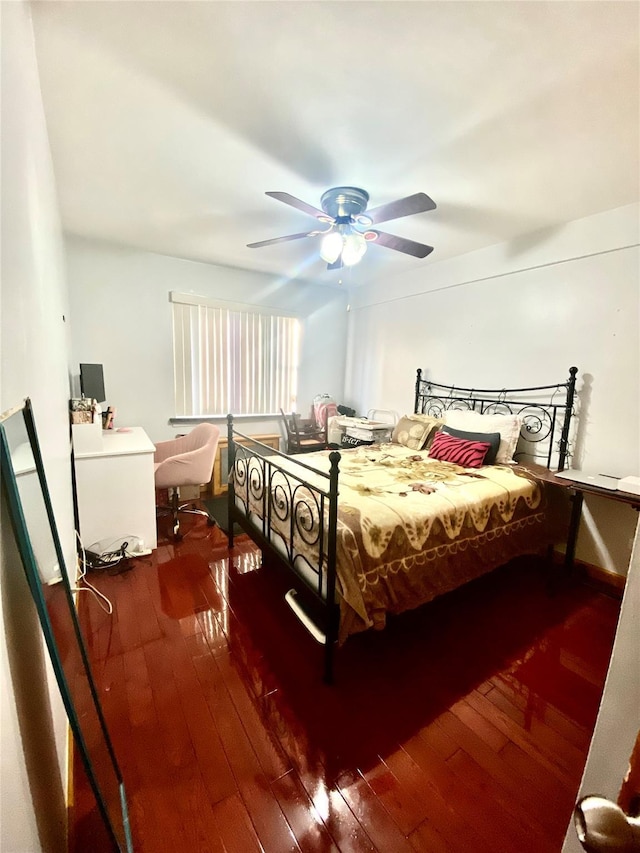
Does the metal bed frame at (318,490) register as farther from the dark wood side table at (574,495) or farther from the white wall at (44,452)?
the white wall at (44,452)

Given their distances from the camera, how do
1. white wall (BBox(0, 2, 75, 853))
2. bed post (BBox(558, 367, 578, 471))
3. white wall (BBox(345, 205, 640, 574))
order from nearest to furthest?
white wall (BBox(0, 2, 75, 853))
white wall (BBox(345, 205, 640, 574))
bed post (BBox(558, 367, 578, 471))

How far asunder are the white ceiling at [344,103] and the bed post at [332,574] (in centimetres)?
150

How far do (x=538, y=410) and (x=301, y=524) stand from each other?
7.33 feet

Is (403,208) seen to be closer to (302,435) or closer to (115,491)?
(115,491)

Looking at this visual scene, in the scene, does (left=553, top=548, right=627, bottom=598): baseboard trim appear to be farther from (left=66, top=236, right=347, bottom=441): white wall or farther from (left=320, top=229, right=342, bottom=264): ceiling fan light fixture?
(left=66, top=236, right=347, bottom=441): white wall

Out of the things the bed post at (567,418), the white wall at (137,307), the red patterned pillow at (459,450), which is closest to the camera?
the bed post at (567,418)

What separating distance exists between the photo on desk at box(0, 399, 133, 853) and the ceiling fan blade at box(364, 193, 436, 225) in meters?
1.77

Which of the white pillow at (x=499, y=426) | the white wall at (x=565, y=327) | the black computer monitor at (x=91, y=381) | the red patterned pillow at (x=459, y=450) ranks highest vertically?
the white wall at (x=565, y=327)

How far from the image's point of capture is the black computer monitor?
289cm

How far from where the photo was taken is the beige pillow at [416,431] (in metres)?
3.27

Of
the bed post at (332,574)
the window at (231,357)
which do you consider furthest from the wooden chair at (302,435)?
the bed post at (332,574)

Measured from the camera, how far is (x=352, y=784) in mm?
1221

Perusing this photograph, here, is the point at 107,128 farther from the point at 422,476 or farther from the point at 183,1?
the point at 422,476

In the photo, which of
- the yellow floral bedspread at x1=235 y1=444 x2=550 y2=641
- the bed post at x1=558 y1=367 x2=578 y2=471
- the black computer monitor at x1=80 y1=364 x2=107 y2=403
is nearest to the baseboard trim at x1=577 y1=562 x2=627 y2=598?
the yellow floral bedspread at x1=235 y1=444 x2=550 y2=641
